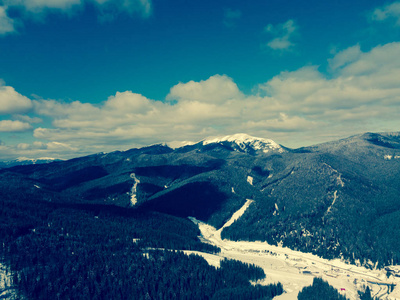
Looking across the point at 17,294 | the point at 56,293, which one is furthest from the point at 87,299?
the point at 17,294

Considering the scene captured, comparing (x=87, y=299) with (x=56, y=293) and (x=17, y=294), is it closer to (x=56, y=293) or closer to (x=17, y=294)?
(x=56, y=293)
